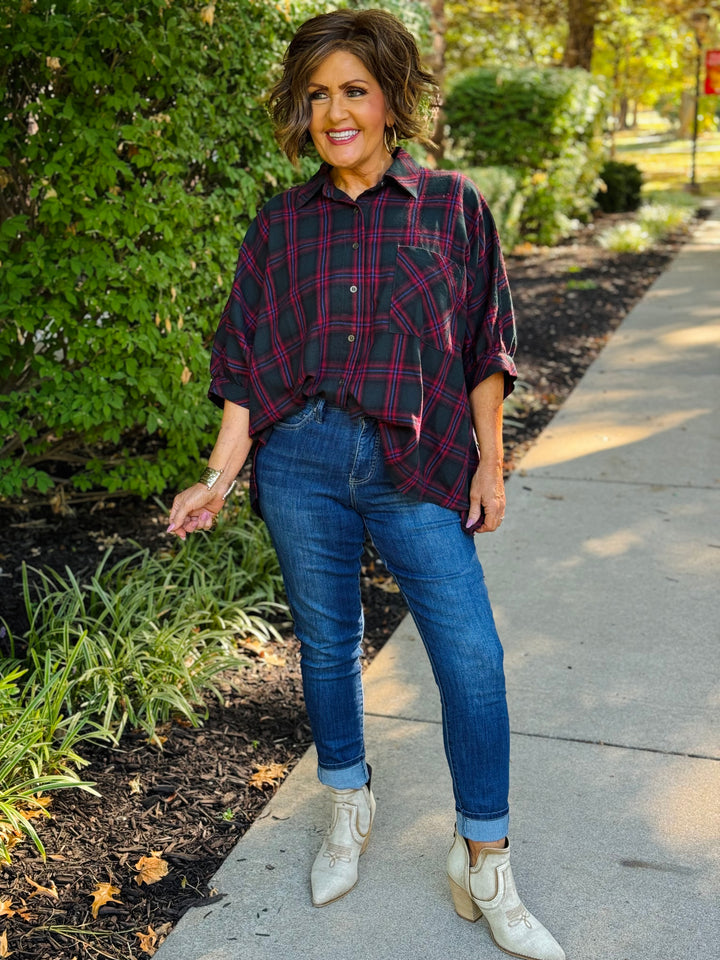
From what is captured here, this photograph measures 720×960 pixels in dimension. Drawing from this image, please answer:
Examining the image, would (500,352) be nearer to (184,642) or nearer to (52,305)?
(184,642)

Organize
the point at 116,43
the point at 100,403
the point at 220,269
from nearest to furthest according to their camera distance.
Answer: the point at 116,43, the point at 100,403, the point at 220,269

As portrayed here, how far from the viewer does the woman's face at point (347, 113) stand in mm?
2211

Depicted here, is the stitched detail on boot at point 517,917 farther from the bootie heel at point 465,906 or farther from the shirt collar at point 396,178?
the shirt collar at point 396,178

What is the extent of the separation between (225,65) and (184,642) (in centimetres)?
226

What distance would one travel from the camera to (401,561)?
2281mm

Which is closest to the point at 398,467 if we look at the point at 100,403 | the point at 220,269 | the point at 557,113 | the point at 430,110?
the point at 430,110

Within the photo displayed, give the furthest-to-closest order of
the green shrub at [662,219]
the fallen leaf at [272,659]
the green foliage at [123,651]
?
1. the green shrub at [662,219]
2. the fallen leaf at [272,659]
3. the green foliage at [123,651]

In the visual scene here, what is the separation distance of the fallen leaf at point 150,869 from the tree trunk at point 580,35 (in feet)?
49.1

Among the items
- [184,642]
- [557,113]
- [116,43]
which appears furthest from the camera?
[557,113]

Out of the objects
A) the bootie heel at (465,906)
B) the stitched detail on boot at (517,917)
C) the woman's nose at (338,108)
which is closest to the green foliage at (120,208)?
the woman's nose at (338,108)

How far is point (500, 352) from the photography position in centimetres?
229

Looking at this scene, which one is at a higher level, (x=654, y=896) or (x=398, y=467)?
(x=398, y=467)

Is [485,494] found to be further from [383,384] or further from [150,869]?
[150,869]

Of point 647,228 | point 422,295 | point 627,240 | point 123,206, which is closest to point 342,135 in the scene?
point 422,295
